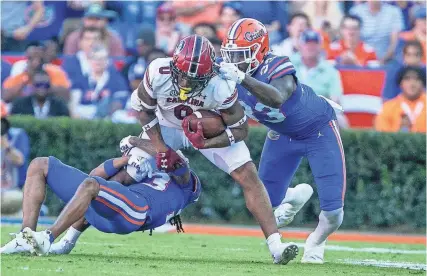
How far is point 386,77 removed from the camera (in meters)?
14.4

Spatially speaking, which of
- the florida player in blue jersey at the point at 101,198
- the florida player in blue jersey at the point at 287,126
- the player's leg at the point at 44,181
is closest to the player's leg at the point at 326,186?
the florida player in blue jersey at the point at 287,126

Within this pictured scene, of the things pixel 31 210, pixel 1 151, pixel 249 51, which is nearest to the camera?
pixel 31 210

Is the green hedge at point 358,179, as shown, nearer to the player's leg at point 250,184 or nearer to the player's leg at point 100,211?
the player's leg at point 250,184

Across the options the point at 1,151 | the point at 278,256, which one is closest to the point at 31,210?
the point at 278,256

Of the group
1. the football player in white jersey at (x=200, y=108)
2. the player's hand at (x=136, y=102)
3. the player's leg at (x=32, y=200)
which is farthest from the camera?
the player's hand at (x=136, y=102)

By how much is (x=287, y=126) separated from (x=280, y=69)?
0.60 meters

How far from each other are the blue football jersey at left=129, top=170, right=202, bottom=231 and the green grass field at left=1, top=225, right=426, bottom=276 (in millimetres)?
349

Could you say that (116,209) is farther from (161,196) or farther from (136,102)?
(136,102)

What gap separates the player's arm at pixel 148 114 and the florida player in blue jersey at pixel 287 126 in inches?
29.3

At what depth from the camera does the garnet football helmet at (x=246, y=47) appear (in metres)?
8.24

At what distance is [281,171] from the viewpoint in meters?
8.90

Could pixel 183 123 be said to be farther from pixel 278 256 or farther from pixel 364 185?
pixel 364 185

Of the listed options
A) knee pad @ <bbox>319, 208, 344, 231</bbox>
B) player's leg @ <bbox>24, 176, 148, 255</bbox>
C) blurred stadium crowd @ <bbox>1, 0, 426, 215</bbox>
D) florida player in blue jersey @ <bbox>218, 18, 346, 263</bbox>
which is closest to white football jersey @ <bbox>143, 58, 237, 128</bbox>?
florida player in blue jersey @ <bbox>218, 18, 346, 263</bbox>

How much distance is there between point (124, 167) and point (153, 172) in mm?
244
